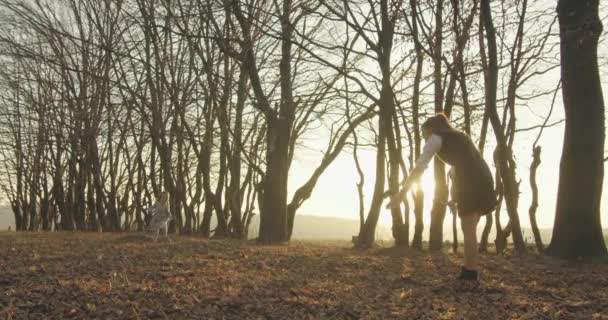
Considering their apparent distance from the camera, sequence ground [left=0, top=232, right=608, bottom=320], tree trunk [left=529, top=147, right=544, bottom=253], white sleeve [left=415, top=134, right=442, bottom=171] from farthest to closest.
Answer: tree trunk [left=529, top=147, right=544, bottom=253] < white sleeve [left=415, top=134, right=442, bottom=171] < ground [left=0, top=232, right=608, bottom=320]

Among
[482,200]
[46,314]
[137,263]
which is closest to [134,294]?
[46,314]

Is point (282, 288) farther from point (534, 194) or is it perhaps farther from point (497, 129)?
point (534, 194)

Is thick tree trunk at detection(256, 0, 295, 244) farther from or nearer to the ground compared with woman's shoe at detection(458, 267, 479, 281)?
farther from the ground

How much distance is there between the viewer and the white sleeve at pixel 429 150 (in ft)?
18.7

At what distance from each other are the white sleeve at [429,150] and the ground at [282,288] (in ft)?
4.48

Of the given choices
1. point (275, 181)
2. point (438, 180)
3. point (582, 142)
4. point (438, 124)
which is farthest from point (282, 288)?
point (275, 181)

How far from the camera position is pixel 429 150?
18.8ft

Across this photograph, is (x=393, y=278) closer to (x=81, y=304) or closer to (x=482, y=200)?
(x=482, y=200)

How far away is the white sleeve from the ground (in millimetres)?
1367

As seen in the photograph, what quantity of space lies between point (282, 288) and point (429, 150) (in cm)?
225

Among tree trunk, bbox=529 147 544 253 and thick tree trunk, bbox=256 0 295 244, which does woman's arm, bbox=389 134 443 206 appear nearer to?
thick tree trunk, bbox=256 0 295 244

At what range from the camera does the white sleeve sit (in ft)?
18.7

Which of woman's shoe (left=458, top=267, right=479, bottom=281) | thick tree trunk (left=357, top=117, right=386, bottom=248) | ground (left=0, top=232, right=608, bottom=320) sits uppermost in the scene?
thick tree trunk (left=357, top=117, right=386, bottom=248)

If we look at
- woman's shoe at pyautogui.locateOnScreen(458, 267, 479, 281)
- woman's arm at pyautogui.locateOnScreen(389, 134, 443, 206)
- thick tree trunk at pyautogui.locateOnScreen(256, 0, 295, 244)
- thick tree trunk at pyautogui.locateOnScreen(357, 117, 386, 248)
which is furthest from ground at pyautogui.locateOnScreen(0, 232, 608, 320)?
thick tree trunk at pyautogui.locateOnScreen(357, 117, 386, 248)
